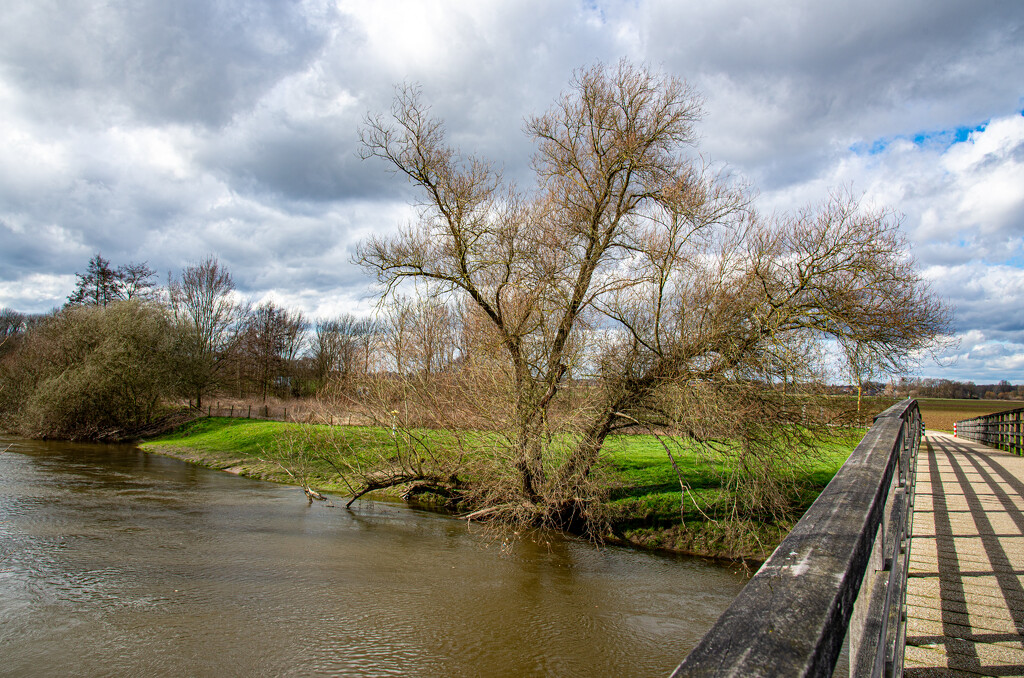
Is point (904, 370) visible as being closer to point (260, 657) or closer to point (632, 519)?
point (632, 519)

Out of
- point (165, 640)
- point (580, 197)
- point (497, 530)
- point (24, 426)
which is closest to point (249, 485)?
point (497, 530)

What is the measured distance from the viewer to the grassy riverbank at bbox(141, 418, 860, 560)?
42.6 feet

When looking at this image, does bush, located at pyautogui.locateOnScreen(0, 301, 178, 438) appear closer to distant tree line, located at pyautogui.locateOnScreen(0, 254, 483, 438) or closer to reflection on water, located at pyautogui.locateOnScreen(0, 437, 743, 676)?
distant tree line, located at pyautogui.locateOnScreen(0, 254, 483, 438)

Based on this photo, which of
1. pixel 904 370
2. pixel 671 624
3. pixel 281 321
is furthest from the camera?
pixel 281 321

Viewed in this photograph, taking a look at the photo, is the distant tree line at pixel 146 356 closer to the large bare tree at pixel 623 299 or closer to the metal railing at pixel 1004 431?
the large bare tree at pixel 623 299

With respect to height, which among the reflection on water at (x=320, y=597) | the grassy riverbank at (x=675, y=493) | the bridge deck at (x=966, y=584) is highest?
the bridge deck at (x=966, y=584)

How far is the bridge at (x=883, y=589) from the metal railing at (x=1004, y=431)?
34.4ft

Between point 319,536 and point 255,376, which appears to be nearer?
point 319,536

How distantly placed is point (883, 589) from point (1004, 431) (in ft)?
69.2

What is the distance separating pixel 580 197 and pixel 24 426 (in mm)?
32356

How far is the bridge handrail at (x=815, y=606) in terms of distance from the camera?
0.78 m

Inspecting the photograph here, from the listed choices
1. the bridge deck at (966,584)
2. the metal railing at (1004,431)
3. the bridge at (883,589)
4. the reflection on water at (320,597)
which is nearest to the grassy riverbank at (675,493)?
the reflection on water at (320,597)

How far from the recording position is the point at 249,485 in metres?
20.9

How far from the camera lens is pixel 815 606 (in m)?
0.89
